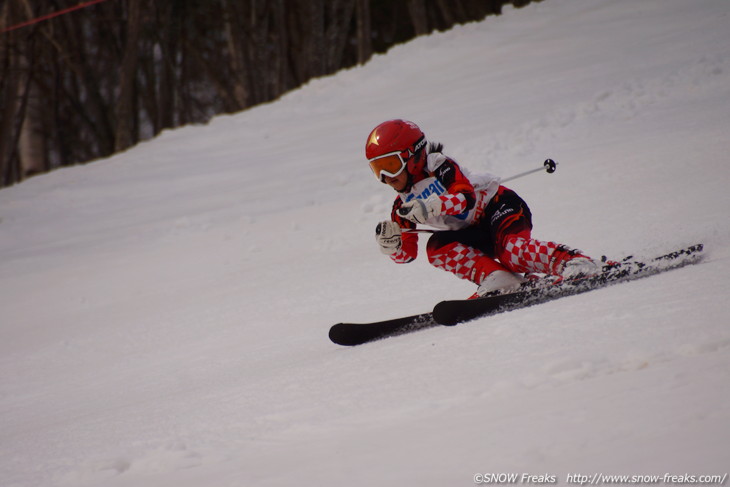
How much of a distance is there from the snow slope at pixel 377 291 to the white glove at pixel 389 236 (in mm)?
627

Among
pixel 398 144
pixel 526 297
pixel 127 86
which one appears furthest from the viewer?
pixel 127 86

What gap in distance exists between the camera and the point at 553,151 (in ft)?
29.3

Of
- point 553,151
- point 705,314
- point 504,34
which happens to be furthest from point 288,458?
point 504,34

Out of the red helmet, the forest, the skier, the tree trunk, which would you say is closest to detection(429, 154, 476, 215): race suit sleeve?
the skier

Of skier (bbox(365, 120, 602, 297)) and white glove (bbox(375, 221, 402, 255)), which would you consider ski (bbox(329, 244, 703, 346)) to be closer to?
skier (bbox(365, 120, 602, 297))

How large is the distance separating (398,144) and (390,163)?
0.12 m

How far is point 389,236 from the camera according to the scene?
4.50m

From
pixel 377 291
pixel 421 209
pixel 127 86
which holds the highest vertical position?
pixel 127 86

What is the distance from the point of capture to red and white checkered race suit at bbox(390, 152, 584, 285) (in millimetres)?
4445

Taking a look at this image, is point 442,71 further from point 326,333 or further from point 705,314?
point 705,314

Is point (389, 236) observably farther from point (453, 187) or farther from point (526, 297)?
point (526, 297)

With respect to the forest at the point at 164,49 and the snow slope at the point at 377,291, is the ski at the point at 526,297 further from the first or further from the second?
the forest at the point at 164,49

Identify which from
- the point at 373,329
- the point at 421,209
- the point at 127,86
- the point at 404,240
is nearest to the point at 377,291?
the point at 404,240

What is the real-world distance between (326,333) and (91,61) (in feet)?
77.1
